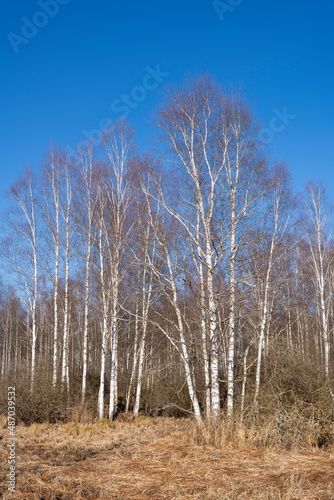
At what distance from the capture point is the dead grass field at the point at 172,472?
4.14 m

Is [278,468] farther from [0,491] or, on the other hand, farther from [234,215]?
[234,215]


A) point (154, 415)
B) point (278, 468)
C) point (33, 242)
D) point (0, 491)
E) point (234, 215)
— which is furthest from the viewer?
point (33, 242)

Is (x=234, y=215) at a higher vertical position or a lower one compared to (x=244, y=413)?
higher

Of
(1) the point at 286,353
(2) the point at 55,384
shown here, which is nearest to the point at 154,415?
(2) the point at 55,384

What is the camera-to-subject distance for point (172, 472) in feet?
16.2

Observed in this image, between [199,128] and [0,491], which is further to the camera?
[199,128]

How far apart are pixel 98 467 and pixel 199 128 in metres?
7.89

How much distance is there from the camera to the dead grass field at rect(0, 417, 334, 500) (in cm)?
414

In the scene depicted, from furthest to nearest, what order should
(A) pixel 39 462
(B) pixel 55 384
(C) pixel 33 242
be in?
(C) pixel 33 242 → (B) pixel 55 384 → (A) pixel 39 462

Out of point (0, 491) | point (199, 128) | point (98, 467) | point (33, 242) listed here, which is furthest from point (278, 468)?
point (33, 242)

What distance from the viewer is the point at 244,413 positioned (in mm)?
7676

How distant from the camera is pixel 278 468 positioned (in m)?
4.93

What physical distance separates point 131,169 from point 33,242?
5938mm

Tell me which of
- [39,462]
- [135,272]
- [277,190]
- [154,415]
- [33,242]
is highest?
[277,190]
